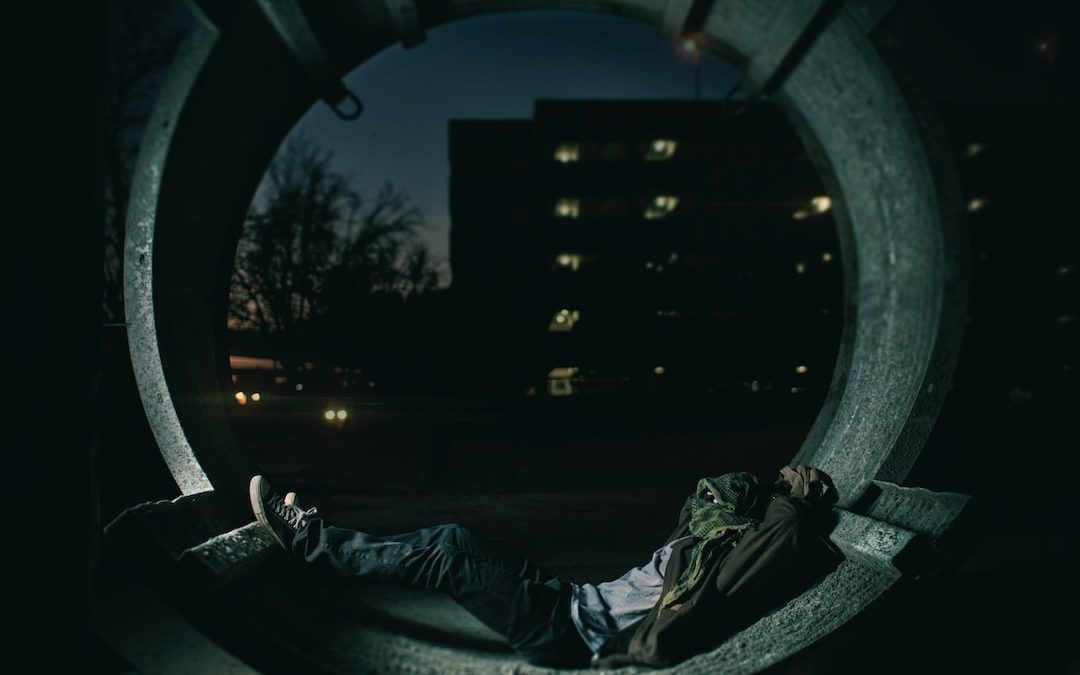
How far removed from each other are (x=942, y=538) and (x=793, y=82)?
2.80 meters

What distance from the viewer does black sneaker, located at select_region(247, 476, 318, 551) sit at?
329cm

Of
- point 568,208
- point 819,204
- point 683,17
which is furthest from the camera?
point 568,208

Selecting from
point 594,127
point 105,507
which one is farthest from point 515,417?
point 594,127

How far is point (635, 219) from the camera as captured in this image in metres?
38.5

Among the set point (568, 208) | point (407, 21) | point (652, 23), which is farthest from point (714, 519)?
point (568, 208)

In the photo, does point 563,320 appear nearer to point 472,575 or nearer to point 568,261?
point 568,261

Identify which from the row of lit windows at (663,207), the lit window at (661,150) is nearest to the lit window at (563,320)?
the row of lit windows at (663,207)

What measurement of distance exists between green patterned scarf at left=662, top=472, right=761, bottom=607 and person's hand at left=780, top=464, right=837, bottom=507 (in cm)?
26

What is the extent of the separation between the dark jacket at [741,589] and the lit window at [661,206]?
37.6m

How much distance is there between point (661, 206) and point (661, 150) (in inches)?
150

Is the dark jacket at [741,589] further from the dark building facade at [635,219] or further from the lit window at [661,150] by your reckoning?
the lit window at [661,150]

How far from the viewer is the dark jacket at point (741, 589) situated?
277 centimetres

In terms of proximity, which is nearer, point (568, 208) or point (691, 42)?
point (691, 42)

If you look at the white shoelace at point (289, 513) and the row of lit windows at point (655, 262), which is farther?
the row of lit windows at point (655, 262)
